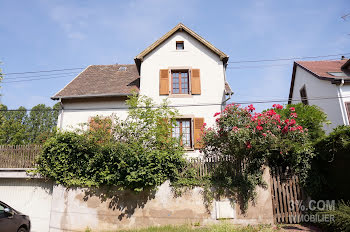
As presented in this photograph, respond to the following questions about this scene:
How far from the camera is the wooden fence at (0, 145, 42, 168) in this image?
34.9ft

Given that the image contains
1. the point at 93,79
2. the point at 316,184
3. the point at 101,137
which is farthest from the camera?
the point at 93,79

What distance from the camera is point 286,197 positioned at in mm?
9102

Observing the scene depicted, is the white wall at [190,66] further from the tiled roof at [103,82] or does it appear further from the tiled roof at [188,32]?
the tiled roof at [103,82]

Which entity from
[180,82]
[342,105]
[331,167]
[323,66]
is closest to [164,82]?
[180,82]

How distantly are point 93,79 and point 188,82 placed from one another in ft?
20.8

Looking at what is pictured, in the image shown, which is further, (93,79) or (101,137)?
(93,79)

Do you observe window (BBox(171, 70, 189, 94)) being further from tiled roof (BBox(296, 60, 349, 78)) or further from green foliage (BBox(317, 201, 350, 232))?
green foliage (BBox(317, 201, 350, 232))

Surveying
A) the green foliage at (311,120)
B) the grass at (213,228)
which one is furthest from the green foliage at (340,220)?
the green foliage at (311,120)

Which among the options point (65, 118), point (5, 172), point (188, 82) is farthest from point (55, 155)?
point (188, 82)

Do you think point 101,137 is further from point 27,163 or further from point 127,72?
point 127,72

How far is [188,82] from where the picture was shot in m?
14.7

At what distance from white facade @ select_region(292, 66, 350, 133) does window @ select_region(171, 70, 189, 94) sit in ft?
23.2

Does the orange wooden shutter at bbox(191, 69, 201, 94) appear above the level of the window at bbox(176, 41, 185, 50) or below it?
below

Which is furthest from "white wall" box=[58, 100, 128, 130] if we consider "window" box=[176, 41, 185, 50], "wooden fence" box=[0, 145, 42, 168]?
"window" box=[176, 41, 185, 50]
